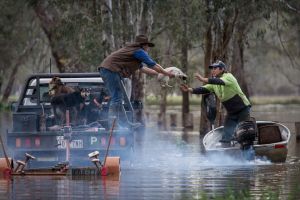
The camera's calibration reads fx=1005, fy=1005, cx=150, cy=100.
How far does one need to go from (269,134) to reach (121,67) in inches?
203

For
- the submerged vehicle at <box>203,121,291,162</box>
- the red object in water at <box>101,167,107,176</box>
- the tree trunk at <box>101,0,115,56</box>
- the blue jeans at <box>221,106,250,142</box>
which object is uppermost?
the tree trunk at <box>101,0,115,56</box>

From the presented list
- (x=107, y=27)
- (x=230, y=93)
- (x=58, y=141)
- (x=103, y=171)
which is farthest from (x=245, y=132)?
(x=107, y=27)

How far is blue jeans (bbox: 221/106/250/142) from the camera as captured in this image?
792 inches

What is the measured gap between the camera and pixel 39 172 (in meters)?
16.5

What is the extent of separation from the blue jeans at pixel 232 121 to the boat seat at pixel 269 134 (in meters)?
0.97

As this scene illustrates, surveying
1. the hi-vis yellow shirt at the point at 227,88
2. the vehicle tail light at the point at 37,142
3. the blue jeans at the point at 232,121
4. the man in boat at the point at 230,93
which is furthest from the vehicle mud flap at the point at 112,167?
the blue jeans at the point at 232,121

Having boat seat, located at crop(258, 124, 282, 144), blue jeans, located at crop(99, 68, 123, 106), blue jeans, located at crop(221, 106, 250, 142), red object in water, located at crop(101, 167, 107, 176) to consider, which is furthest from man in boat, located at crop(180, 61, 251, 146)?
red object in water, located at crop(101, 167, 107, 176)

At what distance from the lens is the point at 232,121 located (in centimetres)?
2039

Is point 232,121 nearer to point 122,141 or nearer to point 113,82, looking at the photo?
point 122,141

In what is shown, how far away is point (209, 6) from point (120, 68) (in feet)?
47.4

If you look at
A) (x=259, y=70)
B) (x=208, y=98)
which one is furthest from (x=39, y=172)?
(x=259, y=70)

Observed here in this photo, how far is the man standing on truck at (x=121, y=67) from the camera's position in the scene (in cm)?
1741

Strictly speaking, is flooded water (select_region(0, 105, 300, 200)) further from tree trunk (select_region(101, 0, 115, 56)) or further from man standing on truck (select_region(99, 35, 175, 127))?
tree trunk (select_region(101, 0, 115, 56))

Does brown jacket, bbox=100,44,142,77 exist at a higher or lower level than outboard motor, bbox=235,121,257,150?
higher
